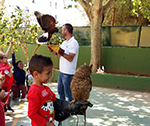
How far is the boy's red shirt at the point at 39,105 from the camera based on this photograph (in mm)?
1801

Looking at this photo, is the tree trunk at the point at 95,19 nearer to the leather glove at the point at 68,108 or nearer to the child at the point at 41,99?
the leather glove at the point at 68,108

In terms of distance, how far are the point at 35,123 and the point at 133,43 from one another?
8435 millimetres

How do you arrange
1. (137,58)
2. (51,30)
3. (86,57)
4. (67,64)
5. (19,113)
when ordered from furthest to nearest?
(86,57), (137,58), (19,113), (67,64), (51,30)

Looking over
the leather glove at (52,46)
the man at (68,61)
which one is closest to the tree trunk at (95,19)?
the man at (68,61)

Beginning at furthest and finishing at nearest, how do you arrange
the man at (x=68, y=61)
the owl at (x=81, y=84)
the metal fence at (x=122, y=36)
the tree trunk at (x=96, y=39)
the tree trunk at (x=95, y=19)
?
1. the metal fence at (x=122, y=36)
2. the tree trunk at (x=96, y=39)
3. the tree trunk at (x=95, y=19)
4. the man at (x=68, y=61)
5. the owl at (x=81, y=84)

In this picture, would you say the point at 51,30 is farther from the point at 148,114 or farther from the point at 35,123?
the point at 148,114

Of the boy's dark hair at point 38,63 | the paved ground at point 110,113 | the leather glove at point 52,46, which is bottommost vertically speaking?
the paved ground at point 110,113

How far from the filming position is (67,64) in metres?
3.68

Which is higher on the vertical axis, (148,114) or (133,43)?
(133,43)

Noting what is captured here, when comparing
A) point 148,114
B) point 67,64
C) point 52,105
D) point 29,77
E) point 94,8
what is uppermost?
point 94,8

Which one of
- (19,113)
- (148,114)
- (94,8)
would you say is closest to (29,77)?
(19,113)

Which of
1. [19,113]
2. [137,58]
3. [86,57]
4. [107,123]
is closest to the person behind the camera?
[107,123]

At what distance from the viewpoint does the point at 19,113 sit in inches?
177

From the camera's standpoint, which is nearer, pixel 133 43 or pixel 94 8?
pixel 94 8
